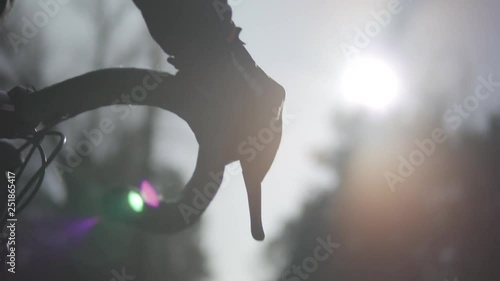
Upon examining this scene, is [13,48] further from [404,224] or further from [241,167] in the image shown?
[404,224]

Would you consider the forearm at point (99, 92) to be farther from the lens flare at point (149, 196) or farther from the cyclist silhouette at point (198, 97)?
the lens flare at point (149, 196)

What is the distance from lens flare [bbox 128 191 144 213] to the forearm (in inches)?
6.3

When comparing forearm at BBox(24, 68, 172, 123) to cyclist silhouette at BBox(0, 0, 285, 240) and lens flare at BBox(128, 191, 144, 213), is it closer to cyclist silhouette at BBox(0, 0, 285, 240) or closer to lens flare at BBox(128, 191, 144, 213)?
cyclist silhouette at BBox(0, 0, 285, 240)

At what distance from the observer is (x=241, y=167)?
1.04m

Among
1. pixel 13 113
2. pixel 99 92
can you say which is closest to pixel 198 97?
Result: pixel 99 92

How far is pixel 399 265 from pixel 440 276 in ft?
4.32

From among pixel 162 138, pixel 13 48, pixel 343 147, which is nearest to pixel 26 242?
pixel 162 138

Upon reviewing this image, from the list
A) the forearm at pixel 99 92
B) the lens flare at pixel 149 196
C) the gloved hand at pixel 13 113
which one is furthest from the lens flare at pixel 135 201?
the gloved hand at pixel 13 113

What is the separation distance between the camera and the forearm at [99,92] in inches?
35.4

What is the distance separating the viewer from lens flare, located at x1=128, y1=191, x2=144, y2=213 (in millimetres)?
851

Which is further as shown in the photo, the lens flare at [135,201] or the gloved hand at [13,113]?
the gloved hand at [13,113]

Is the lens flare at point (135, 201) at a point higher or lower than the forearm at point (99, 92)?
lower

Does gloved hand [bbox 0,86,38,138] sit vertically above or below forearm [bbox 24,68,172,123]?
below

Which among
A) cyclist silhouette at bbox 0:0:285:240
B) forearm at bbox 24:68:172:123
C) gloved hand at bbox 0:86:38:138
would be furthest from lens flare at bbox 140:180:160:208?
gloved hand at bbox 0:86:38:138
